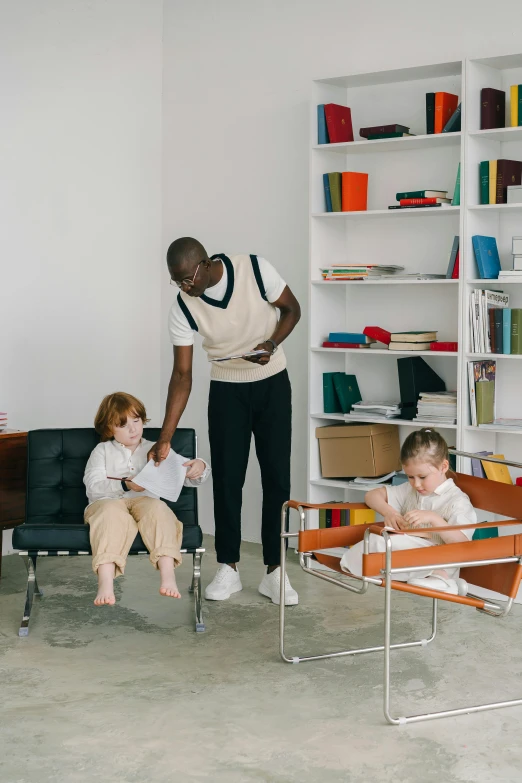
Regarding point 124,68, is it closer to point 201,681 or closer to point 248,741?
point 201,681

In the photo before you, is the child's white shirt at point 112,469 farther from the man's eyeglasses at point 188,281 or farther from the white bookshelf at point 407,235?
the white bookshelf at point 407,235

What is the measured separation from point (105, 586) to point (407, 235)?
2.44 meters

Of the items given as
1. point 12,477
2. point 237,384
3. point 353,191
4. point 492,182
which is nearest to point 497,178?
point 492,182

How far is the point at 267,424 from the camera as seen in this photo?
13.4 feet

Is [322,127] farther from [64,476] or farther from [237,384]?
[64,476]

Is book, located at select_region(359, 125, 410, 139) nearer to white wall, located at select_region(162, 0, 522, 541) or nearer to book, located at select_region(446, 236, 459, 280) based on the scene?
white wall, located at select_region(162, 0, 522, 541)

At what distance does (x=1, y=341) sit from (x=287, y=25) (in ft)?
7.52

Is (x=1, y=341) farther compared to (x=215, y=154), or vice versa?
(x=215, y=154)

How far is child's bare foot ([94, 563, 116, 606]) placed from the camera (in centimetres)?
336

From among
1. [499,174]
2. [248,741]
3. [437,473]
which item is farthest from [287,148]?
[248,741]

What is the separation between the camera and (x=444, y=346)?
4.44 meters

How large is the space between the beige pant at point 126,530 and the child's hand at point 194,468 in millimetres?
253

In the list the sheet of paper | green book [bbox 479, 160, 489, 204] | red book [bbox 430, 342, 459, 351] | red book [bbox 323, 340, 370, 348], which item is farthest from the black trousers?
green book [bbox 479, 160, 489, 204]

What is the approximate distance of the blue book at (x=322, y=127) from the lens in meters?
4.71
